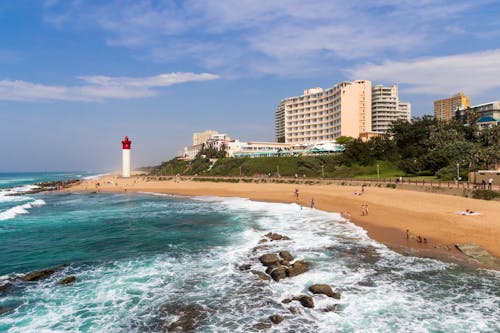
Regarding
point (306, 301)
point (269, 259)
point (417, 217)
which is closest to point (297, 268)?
point (269, 259)

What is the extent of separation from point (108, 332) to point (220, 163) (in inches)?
3038

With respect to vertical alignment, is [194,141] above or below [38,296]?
above

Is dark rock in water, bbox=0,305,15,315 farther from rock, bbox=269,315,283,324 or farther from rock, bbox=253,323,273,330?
rock, bbox=269,315,283,324

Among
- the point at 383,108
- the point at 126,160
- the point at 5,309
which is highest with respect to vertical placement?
the point at 383,108

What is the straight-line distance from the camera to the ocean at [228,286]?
36.0ft

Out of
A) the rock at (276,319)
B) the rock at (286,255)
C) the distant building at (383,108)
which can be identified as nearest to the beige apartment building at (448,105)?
the distant building at (383,108)

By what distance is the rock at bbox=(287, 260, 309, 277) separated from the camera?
14.8 m

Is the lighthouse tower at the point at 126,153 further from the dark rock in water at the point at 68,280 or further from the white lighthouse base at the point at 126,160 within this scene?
the dark rock in water at the point at 68,280

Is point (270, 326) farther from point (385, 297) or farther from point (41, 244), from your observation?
point (41, 244)

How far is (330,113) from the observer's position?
Answer: 100688 mm

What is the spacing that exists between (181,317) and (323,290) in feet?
17.8

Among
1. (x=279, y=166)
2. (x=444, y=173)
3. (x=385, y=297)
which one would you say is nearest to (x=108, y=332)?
(x=385, y=297)

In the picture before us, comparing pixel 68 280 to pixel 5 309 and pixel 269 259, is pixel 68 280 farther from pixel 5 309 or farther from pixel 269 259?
pixel 269 259

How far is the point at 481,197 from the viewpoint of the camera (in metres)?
28.0
